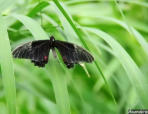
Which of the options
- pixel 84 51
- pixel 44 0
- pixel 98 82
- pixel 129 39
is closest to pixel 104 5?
pixel 129 39

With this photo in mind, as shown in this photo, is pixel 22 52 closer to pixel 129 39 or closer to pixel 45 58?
pixel 45 58

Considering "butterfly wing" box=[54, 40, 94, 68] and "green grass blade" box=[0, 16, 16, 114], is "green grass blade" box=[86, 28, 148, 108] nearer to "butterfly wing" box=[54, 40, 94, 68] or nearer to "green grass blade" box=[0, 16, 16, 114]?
"butterfly wing" box=[54, 40, 94, 68]

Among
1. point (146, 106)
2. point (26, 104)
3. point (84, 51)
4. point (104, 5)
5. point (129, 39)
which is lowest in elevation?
point (146, 106)

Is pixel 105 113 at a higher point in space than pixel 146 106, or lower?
higher

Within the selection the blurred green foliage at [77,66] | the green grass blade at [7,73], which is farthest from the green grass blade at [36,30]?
the green grass blade at [7,73]

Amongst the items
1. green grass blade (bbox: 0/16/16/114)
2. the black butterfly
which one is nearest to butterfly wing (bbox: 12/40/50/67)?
the black butterfly

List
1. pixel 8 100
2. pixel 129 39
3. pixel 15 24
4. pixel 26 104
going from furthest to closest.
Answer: pixel 129 39
pixel 26 104
pixel 15 24
pixel 8 100

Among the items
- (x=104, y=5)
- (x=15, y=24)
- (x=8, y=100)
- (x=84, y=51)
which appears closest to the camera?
(x=8, y=100)
